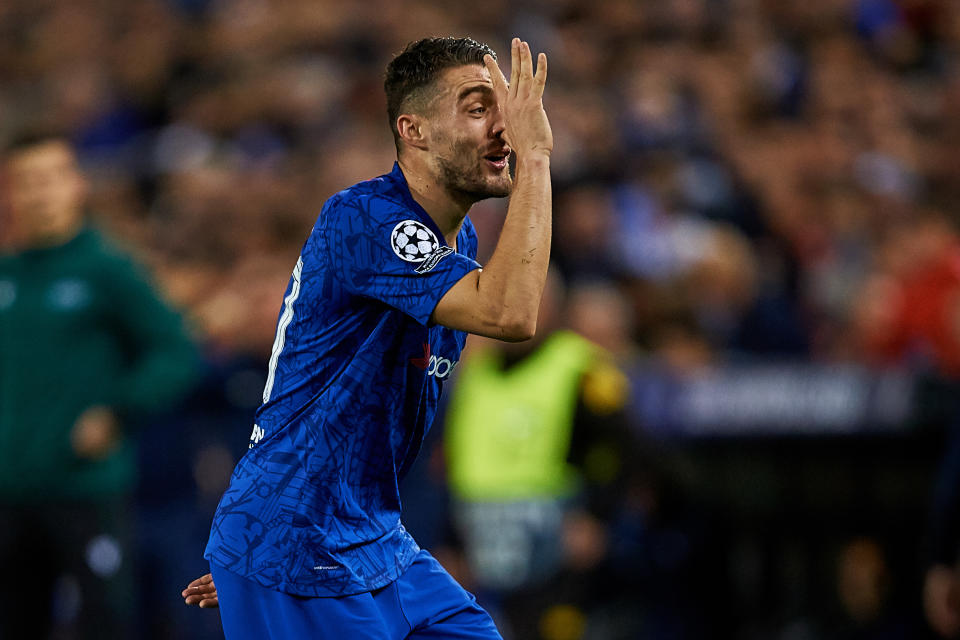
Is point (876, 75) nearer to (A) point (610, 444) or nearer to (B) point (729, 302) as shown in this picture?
(B) point (729, 302)

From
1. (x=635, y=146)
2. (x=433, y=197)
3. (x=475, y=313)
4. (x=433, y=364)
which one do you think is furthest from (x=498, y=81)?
(x=635, y=146)

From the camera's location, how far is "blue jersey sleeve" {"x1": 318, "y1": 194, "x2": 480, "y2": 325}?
11.1 feet

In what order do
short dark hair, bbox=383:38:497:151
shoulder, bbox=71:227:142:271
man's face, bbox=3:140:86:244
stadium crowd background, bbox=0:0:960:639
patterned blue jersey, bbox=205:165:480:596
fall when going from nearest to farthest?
patterned blue jersey, bbox=205:165:480:596
short dark hair, bbox=383:38:497:151
man's face, bbox=3:140:86:244
shoulder, bbox=71:227:142:271
stadium crowd background, bbox=0:0:960:639

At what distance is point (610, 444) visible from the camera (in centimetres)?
731

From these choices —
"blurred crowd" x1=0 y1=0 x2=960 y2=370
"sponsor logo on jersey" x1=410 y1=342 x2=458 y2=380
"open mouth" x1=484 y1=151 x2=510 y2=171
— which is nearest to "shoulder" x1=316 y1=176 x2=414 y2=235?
"open mouth" x1=484 y1=151 x2=510 y2=171

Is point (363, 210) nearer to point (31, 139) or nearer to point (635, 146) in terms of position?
point (31, 139)

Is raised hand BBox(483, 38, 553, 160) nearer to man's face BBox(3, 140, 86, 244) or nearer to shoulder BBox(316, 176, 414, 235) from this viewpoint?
shoulder BBox(316, 176, 414, 235)

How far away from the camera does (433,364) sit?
12.1 ft

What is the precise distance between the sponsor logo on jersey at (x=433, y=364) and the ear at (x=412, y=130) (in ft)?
1.55

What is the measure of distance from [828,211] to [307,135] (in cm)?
452

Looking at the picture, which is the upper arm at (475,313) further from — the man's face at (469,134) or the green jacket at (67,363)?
the green jacket at (67,363)

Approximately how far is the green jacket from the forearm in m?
3.50

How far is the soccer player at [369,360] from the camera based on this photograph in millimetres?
3434

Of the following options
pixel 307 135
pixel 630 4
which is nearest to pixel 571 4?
pixel 630 4
